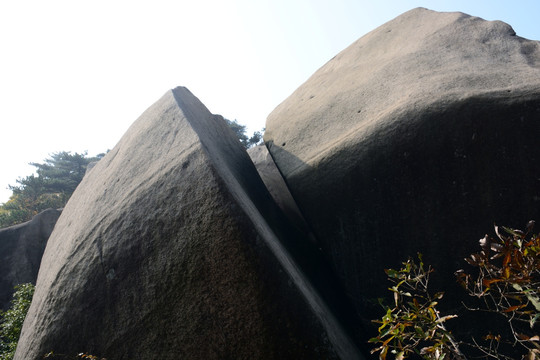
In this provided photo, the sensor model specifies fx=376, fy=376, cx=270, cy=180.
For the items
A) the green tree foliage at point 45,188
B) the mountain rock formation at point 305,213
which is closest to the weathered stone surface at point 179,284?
the mountain rock formation at point 305,213

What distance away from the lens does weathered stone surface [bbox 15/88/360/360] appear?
5.64 ft

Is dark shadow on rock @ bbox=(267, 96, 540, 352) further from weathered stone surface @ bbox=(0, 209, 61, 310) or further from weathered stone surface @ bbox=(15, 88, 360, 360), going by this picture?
weathered stone surface @ bbox=(0, 209, 61, 310)

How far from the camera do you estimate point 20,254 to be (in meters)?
6.15

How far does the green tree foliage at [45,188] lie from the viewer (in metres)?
15.5

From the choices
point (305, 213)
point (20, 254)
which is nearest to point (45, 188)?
point (20, 254)

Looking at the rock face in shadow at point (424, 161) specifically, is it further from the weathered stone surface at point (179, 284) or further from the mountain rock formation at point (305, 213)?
the weathered stone surface at point (179, 284)

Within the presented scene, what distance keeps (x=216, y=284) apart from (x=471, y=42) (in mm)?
2884

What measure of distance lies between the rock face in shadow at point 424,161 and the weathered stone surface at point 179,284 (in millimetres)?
706

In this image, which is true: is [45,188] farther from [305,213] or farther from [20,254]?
[305,213]

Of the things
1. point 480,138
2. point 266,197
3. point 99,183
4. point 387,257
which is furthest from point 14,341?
point 480,138

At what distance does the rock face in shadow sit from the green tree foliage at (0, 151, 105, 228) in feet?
48.9

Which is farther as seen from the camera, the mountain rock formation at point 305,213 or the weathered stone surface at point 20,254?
the weathered stone surface at point 20,254

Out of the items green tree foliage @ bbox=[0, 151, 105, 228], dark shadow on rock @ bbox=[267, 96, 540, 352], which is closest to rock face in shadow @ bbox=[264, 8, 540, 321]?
dark shadow on rock @ bbox=[267, 96, 540, 352]

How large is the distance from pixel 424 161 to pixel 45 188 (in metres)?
21.8
